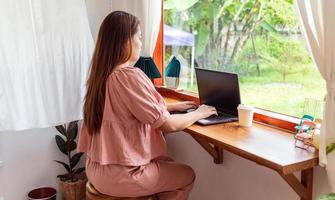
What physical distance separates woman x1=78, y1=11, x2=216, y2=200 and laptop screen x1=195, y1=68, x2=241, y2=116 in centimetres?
17

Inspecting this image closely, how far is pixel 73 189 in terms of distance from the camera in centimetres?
247

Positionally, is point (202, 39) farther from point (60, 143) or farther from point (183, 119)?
point (60, 143)

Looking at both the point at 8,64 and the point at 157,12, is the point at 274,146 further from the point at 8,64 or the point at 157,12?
the point at 8,64

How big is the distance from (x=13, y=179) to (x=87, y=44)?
41.1 inches

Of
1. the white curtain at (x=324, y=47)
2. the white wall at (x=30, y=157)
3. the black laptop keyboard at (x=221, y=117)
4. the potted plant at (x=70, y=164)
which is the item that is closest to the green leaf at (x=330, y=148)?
the white curtain at (x=324, y=47)

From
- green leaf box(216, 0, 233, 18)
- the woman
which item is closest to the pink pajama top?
the woman

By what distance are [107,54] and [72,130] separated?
3.36ft

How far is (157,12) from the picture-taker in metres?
2.44

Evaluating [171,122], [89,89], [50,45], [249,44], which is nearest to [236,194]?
[171,122]

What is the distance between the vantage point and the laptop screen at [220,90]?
68.6 inches

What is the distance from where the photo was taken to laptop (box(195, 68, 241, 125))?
68.6 inches

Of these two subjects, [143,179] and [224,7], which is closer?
[143,179]

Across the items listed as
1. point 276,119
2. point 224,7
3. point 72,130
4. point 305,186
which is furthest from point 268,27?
point 72,130

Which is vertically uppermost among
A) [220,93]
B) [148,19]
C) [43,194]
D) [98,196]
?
[148,19]
